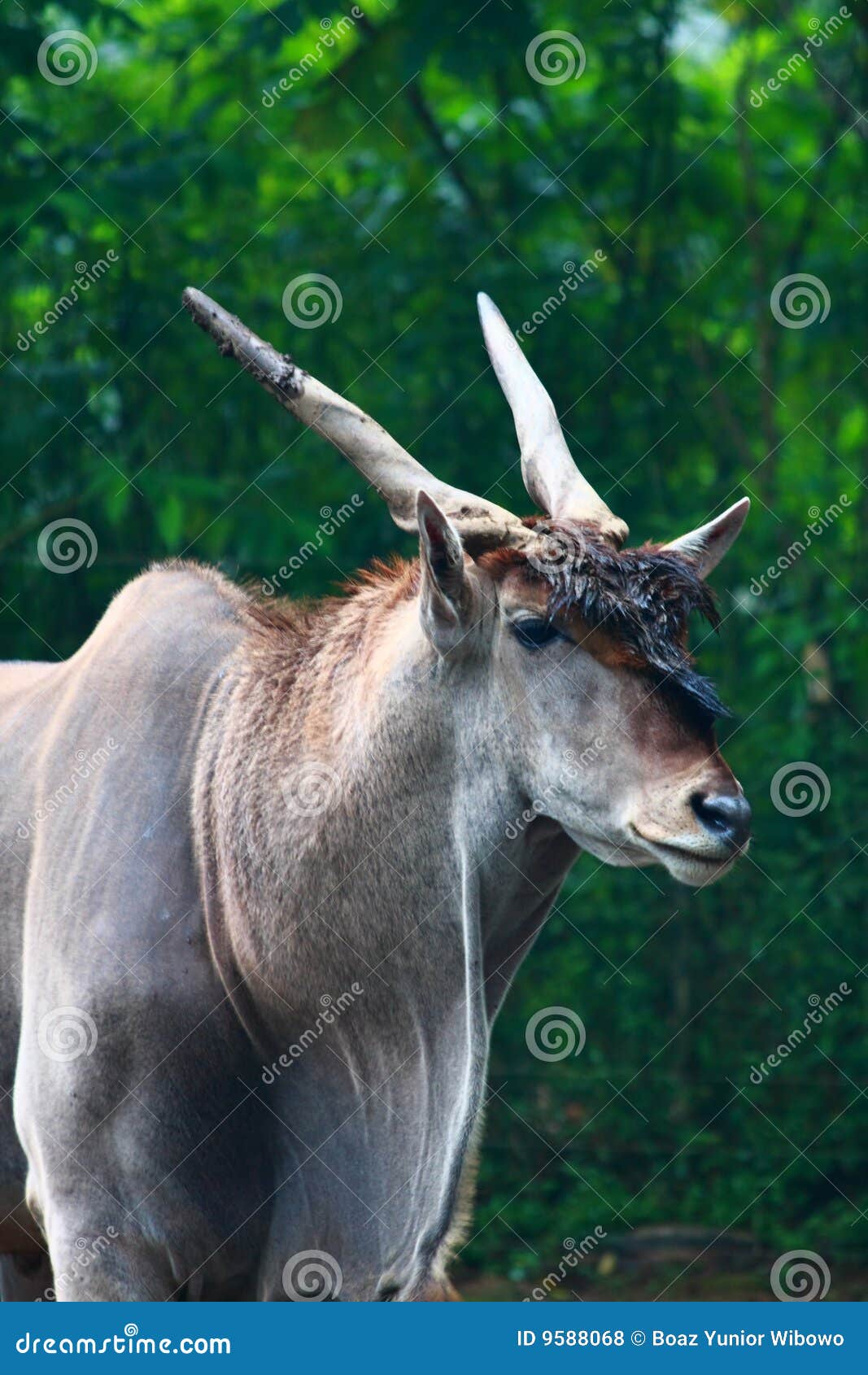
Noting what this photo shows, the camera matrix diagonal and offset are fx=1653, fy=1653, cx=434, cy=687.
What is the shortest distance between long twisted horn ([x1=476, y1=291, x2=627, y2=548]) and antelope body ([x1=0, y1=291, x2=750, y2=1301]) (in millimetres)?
14

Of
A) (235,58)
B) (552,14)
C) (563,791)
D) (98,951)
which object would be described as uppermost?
(552,14)

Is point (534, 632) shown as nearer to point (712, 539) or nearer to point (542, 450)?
point (712, 539)

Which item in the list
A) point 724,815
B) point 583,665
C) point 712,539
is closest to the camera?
point 724,815

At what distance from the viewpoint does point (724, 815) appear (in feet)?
10.7

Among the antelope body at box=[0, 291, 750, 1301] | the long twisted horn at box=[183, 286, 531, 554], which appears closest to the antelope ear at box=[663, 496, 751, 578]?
the antelope body at box=[0, 291, 750, 1301]

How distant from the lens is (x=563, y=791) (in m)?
3.48

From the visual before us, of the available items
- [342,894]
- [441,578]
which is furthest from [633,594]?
[342,894]

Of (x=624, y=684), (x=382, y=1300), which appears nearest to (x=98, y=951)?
(x=382, y=1300)

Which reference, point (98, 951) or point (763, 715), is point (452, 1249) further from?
point (763, 715)

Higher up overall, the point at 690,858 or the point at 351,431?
the point at 351,431

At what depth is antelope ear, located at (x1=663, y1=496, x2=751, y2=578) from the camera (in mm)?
3855

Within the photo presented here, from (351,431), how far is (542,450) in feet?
1.75

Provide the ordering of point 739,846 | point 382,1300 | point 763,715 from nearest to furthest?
point 739,846 < point 382,1300 < point 763,715

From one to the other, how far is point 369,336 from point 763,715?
287 cm
